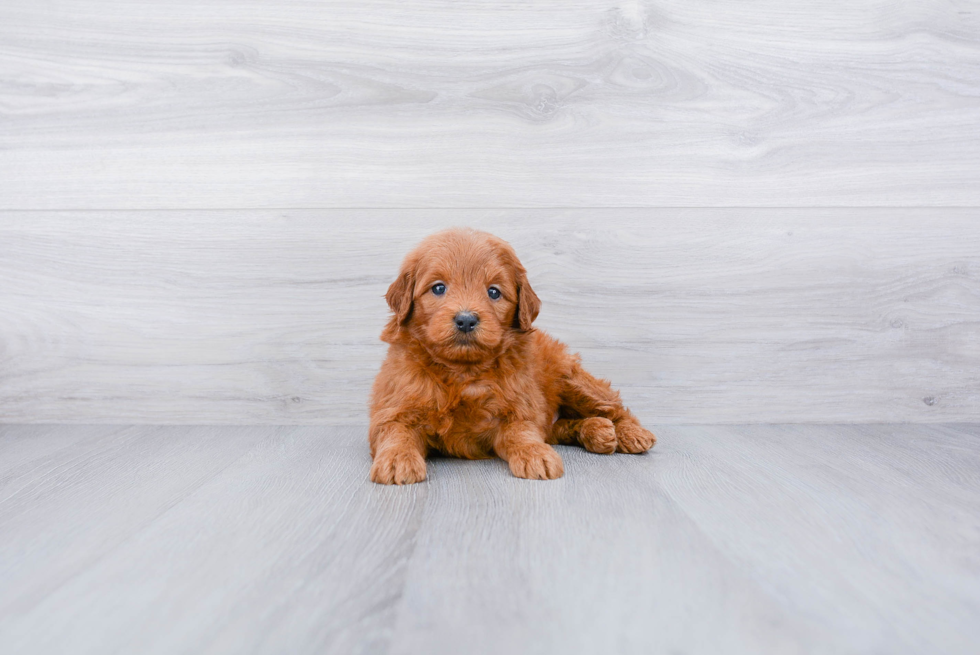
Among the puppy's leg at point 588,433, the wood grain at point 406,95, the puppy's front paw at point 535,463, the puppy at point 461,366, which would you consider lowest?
the puppy's leg at point 588,433

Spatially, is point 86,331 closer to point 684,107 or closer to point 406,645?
point 406,645

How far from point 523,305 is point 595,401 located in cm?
42

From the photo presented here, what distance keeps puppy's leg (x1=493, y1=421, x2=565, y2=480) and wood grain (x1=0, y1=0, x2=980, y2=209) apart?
861mm

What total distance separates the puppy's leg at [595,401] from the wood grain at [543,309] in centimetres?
28

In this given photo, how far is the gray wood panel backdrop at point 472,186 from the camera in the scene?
2102mm

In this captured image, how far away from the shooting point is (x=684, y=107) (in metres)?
2.12

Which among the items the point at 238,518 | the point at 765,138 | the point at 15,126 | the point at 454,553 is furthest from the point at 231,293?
the point at 765,138

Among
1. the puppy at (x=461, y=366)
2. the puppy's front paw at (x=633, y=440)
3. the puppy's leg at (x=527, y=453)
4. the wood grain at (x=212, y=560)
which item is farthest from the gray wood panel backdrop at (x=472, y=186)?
the wood grain at (x=212, y=560)

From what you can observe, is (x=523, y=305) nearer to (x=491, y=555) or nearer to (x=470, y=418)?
(x=470, y=418)

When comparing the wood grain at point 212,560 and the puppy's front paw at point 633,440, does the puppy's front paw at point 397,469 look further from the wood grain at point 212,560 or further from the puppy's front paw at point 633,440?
the puppy's front paw at point 633,440

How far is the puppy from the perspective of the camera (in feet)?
4.89

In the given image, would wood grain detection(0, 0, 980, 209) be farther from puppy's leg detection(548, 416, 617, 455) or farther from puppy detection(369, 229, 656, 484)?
puppy's leg detection(548, 416, 617, 455)

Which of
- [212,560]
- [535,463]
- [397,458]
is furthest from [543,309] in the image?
[212,560]

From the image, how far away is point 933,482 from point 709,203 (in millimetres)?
1081
